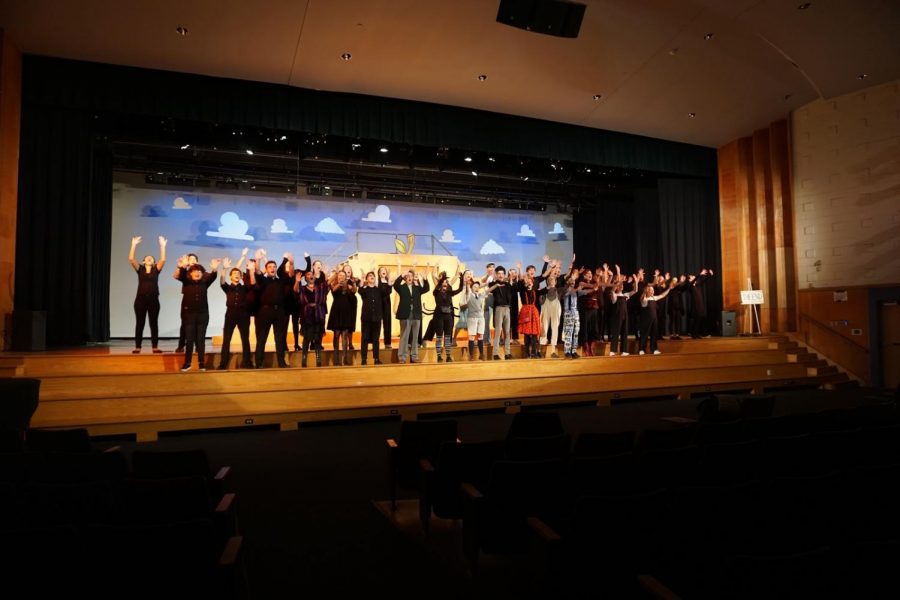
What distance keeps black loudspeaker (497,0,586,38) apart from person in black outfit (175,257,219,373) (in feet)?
16.4

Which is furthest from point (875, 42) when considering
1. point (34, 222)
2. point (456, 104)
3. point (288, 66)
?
point (34, 222)

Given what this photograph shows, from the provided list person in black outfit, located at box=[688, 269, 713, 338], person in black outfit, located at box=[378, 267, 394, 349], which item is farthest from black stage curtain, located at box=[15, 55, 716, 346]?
person in black outfit, located at box=[688, 269, 713, 338]

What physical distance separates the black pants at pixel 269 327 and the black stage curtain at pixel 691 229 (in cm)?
954

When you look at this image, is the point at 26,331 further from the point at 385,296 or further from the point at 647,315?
the point at 647,315

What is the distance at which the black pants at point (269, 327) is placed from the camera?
288 inches

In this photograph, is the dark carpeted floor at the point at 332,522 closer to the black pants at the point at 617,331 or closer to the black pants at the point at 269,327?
the black pants at the point at 269,327

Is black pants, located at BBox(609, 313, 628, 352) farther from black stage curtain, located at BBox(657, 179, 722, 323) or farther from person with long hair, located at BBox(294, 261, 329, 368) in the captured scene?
person with long hair, located at BBox(294, 261, 329, 368)

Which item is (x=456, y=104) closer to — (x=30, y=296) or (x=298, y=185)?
(x=298, y=185)

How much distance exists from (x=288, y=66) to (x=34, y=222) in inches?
189

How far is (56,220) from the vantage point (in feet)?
28.9

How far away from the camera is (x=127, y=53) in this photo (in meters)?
8.40

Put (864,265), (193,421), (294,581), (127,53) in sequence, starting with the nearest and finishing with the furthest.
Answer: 1. (294,581)
2. (193,421)
3. (127,53)
4. (864,265)

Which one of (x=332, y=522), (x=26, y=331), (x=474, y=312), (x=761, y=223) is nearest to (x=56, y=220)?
(x=26, y=331)

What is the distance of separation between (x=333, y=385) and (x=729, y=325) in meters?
8.85
